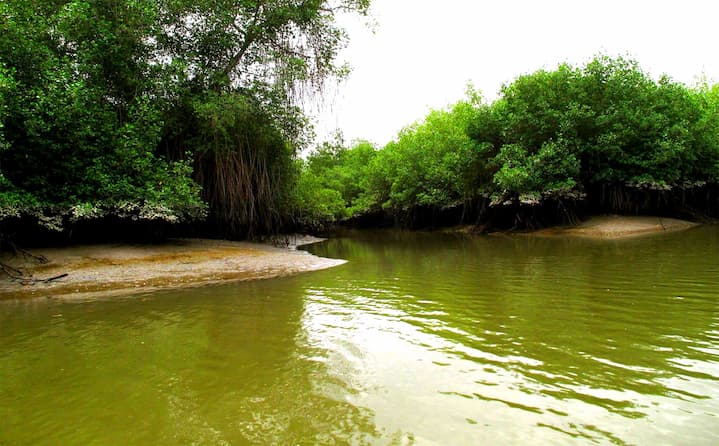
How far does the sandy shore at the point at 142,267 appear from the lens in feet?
29.1

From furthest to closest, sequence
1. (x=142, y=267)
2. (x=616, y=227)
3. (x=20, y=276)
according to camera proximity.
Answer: (x=616, y=227), (x=142, y=267), (x=20, y=276)

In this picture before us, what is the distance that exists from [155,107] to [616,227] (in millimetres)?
20982

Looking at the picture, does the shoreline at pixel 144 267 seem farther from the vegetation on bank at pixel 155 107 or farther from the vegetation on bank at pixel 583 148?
the vegetation on bank at pixel 583 148

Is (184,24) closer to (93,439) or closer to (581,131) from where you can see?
(93,439)

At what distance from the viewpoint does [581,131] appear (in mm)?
22469

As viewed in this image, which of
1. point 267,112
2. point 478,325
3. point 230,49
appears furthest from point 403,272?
point 230,49

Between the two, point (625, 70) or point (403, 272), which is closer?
point (403, 272)

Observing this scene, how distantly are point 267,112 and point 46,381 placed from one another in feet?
42.6

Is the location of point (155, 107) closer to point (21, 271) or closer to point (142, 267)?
point (142, 267)

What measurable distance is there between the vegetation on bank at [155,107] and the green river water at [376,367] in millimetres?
4502

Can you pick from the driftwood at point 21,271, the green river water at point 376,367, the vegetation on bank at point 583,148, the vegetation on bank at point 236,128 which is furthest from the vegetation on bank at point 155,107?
the green river water at point 376,367

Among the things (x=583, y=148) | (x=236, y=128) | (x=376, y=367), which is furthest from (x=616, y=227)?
(x=376, y=367)

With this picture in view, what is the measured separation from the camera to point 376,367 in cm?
393

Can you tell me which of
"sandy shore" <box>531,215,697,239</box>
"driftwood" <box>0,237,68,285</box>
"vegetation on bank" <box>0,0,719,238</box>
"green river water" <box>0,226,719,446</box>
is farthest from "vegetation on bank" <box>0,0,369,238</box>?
"sandy shore" <box>531,215,697,239</box>
